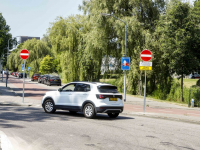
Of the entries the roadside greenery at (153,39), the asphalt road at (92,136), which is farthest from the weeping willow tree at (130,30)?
the asphalt road at (92,136)

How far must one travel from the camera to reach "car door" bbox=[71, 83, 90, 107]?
12702mm

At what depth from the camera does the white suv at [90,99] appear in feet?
40.3

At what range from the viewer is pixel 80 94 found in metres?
12.9

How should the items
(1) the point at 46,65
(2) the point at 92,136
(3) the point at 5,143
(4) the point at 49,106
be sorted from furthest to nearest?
(1) the point at 46,65 → (4) the point at 49,106 → (2) the point at 92,136 → (3) the point at 5,143

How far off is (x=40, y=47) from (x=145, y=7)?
162 ft

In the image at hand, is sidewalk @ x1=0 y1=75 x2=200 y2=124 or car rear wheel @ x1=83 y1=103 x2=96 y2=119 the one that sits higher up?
car rear wheel @ x1=83 y1=103 x2=96 y2=119

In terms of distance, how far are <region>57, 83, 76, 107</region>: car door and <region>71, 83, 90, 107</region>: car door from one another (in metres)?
0.20

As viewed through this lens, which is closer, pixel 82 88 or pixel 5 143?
pixel 5 143

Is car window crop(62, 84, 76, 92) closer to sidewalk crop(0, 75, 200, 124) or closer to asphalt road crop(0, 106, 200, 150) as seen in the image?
asphalt road crop(0, 106, 200, 150)

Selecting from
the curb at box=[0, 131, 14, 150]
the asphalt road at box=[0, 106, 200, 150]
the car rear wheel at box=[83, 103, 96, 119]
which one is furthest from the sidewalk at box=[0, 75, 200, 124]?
the curb at box=[0, 131, 14, 150]

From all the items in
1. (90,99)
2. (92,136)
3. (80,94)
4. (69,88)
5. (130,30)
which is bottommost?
(92,136)

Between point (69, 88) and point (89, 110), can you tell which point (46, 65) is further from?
point (89, 110)

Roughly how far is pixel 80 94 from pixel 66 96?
0.85 metres

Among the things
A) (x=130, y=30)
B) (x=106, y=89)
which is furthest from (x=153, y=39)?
(x=106, y=89)
